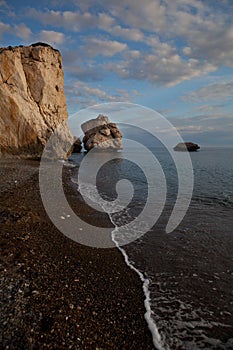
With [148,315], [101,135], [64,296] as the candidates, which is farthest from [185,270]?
[101,135]

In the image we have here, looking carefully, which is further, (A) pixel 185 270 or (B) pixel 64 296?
(A) pixel 185 270

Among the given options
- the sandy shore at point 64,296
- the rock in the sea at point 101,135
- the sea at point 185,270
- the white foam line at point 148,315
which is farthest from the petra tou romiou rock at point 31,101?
the rock in the sea at point 101,135

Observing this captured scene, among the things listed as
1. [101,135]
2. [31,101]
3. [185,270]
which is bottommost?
[185,270]

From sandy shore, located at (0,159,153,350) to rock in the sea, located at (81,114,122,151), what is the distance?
263 feet

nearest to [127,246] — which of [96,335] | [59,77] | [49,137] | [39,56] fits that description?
[96,335]

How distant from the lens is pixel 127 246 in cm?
796

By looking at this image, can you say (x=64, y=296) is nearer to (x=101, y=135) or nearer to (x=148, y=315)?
(x=148, y=315)

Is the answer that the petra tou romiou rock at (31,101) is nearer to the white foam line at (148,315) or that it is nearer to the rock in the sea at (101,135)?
the white foam line at (148,315)

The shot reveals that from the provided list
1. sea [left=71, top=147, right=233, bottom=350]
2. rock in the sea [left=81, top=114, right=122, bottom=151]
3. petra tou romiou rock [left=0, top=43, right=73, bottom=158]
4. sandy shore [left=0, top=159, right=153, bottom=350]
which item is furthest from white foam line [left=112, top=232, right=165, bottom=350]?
rock in the sea [left=81, top=114, right=122, bottom=151]

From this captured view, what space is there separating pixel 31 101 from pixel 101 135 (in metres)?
55.7

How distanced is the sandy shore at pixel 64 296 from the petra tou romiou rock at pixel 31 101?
83.8ft

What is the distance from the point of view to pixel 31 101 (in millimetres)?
33094

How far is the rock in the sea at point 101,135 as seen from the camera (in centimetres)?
8669

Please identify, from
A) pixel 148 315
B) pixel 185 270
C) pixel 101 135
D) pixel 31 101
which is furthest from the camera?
pixel 101 135
